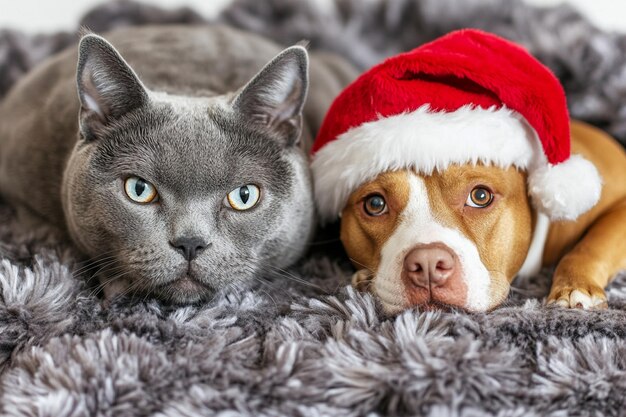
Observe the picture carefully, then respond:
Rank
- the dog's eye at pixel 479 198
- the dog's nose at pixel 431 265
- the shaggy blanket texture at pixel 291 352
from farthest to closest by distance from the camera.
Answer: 1. the dog's eye at pixel 479 198
2. the dog's nose at pixel 431 265
3. the shaggy blanket texture at pixel 291 352

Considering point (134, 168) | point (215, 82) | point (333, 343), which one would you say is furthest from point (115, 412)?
point (215, 82)

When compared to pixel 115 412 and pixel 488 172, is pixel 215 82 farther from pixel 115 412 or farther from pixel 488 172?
pixel 115 412

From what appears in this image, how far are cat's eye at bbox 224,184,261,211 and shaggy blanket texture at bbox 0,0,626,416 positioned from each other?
0.51 ft

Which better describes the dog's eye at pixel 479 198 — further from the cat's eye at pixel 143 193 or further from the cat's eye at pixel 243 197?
the cat's eye at pixel 143 193

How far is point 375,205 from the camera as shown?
1170mm

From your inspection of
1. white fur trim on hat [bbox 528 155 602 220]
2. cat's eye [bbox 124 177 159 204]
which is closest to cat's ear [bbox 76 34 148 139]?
cat's eye [bbox 124 177 159 204]

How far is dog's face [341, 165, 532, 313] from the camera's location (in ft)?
3.35

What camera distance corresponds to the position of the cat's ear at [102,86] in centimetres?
107

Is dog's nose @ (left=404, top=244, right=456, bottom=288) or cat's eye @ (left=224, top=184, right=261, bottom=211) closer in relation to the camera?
dog's nose @ (left=404, top=244, right=456, bottom=288)

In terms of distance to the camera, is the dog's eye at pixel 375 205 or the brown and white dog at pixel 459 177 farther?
the dog's eye at pixel 375 205

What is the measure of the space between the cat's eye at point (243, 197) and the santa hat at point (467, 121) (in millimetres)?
160

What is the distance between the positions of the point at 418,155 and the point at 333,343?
35 cm

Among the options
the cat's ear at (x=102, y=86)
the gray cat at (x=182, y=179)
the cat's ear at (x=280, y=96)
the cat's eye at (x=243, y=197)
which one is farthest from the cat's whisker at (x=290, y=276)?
the cat's ear at (x=102, y=86)

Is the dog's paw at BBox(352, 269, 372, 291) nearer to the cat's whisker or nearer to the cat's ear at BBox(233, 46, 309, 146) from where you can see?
the cat's whisker
